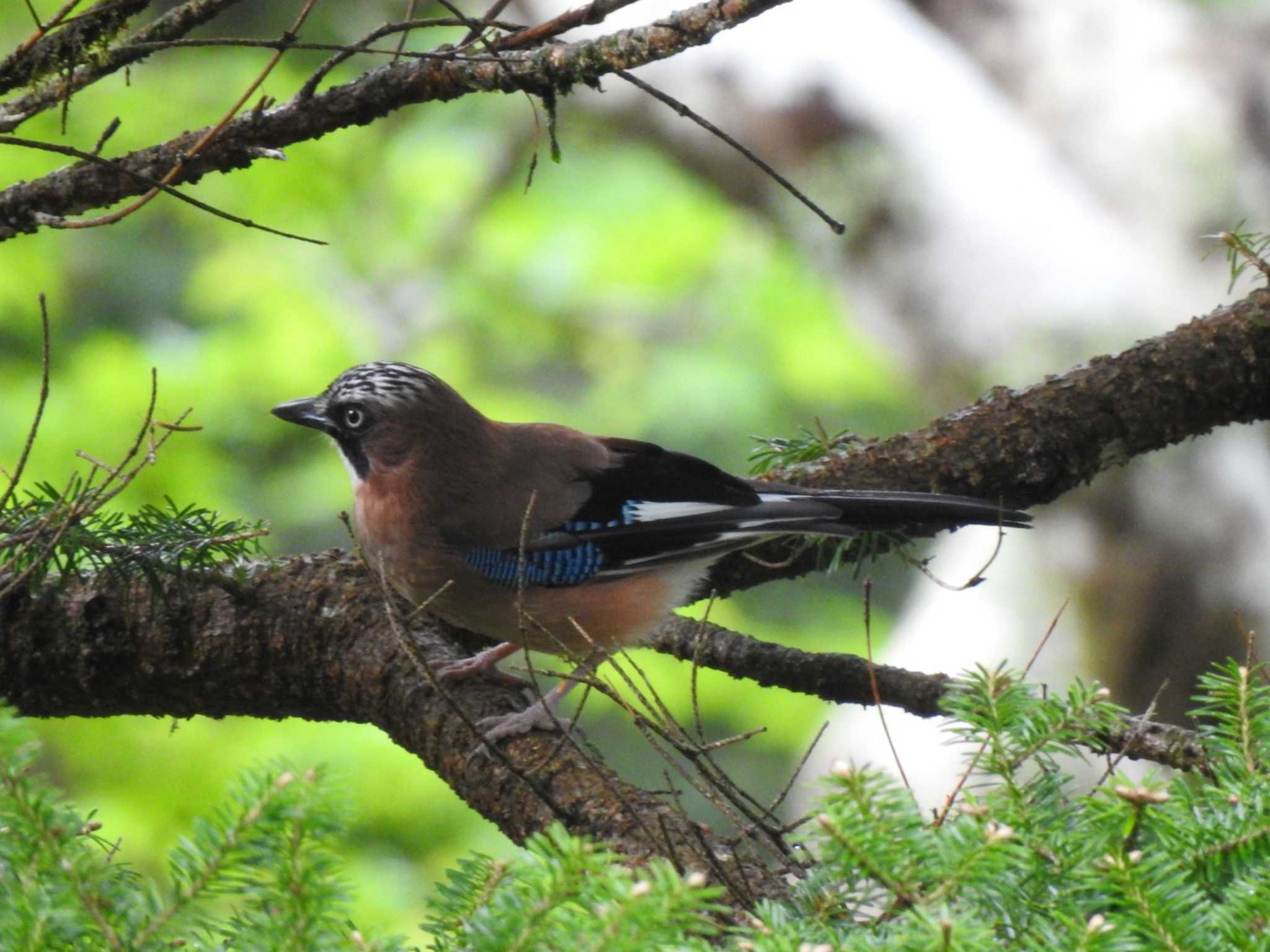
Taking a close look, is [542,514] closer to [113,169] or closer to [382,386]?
[382,386]

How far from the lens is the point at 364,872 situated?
5086mm

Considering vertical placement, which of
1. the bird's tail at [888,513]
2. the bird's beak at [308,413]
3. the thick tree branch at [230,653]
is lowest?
the thick tree branch at [230,653]

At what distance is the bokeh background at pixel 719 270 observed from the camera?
4.52 metres

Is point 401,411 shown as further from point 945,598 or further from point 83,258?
point 83,258

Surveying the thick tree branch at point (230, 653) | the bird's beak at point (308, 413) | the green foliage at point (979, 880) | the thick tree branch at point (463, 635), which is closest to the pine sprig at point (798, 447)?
the thick tree branch at point (463, 635)

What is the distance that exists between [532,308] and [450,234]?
1.85ft

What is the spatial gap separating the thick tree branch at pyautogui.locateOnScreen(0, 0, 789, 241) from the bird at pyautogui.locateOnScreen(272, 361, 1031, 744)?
3.05 ft

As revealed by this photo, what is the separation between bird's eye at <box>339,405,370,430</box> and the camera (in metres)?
2.76

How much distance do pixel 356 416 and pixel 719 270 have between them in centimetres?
476

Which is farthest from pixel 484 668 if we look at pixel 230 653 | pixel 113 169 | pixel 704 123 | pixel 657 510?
pixel 704 123

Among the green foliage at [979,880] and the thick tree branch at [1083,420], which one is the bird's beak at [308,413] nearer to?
the thick tree branch at [1083,420]

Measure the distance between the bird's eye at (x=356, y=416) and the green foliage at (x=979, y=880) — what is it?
1.67 metres

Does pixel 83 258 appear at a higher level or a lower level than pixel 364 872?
higher

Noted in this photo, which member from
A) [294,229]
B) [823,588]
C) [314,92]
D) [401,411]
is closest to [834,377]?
[823,588]
